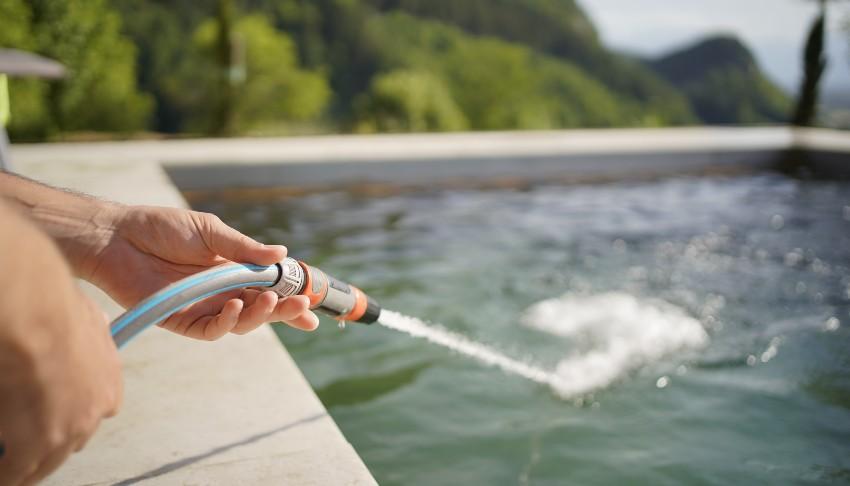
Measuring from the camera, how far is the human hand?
4.89ft

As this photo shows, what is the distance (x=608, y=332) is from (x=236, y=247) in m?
2.78

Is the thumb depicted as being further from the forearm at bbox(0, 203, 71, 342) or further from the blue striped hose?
the forearm at bbox(0, 203, 71, 342)

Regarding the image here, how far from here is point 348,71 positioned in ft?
129

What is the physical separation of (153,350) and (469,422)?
119 centimetres

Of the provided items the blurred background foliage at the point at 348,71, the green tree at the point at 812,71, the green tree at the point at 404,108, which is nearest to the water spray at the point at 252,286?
the blurred background foliage at the point at 348,71

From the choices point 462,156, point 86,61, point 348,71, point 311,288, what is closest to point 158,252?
point 311,288

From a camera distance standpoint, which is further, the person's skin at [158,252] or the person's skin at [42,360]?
the person's skin at [158,252]

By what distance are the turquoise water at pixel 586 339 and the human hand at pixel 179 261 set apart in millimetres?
1038

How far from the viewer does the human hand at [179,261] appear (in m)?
Result: 1.49

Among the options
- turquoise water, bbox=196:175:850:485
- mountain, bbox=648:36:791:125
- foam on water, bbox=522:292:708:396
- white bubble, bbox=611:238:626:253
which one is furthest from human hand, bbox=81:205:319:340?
mountain, bbox=648:36:791:125

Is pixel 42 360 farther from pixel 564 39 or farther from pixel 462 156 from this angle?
pixel 564 39

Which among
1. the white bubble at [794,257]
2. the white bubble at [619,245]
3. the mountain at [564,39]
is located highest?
the white bubble at [794,257]

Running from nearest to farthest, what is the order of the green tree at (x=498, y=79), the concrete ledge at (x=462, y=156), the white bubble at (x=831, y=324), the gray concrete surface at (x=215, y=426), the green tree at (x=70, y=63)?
1. the gray concrete surface at (x=215, y=426)
2. the white bubble at (x=831, y=324)
3. the concrete ledge at (x=462, y=156)
4. the green tree at (x=70, y=63)
5. the green tree at (x=498, y=79)

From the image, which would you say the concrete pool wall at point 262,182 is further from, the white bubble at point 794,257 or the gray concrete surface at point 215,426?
the white bubble at point 794,257
